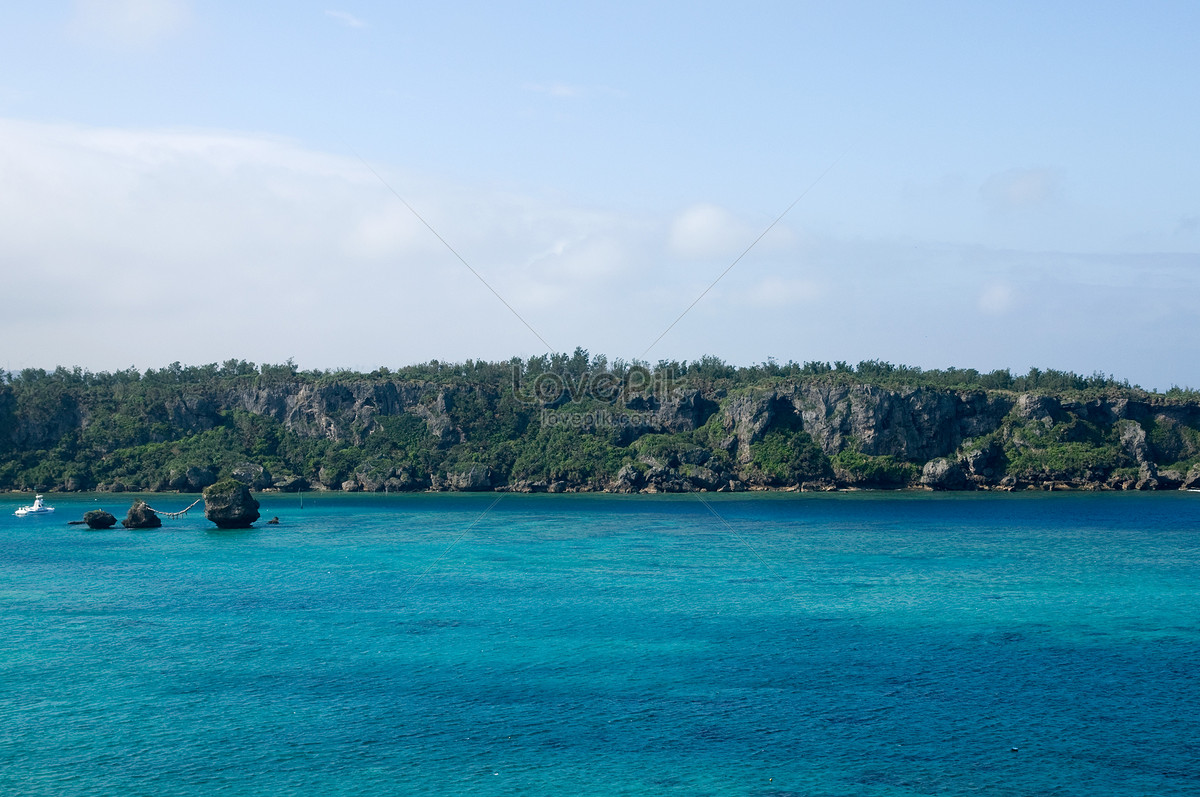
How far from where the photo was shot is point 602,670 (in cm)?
3519

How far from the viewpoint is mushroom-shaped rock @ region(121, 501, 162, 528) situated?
89688 mm

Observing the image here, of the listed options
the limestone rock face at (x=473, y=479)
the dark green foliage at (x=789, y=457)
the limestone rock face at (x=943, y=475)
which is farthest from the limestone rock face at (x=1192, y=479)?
A: the limestone rock face at (x=473, y=479)

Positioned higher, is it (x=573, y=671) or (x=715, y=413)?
(x=715, y=413)

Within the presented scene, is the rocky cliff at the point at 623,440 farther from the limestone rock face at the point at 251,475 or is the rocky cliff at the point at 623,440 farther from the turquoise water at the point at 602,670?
the turquoise water at the point at 602,670

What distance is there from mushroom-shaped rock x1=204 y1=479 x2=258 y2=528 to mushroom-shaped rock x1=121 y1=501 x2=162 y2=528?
274 inches

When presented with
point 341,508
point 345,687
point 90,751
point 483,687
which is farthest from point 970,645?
point 341,508

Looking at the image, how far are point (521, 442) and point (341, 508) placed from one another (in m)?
50.0

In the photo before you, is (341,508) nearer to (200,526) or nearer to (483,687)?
(200,526)

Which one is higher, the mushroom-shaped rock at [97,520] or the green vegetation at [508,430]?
the green vegetation at [508,430]

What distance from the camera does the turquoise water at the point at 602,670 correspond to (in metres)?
25.4

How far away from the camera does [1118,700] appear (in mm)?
31766

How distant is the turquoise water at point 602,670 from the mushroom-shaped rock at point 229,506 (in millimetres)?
14356

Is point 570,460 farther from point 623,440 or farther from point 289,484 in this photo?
point 289,484

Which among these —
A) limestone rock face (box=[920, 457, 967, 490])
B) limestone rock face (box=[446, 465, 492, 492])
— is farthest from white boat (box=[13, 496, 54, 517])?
limestone rock face (box=[920, 457, 967, 490])
